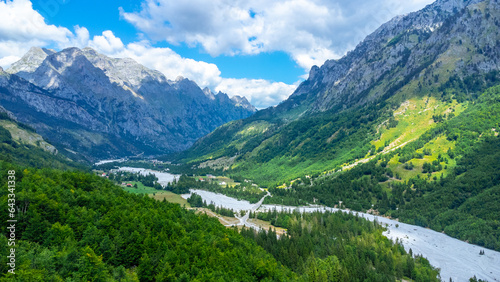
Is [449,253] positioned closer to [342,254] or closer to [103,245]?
[342,254]

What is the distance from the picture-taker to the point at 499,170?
560ft

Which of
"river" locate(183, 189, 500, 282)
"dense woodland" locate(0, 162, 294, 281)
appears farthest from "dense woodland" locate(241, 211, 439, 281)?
"dense woodland" locate(0, 162, 294, 281)

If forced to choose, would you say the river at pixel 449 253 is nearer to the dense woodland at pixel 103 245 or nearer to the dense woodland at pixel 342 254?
the dense woodland at pixel 342 254

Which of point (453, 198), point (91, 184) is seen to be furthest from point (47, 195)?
point (453, 198)

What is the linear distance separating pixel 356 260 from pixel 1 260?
98394 mm

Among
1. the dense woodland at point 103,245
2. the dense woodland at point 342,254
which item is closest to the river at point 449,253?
the dense woodland at point 342,254

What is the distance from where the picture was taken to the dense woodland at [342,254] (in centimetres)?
9362

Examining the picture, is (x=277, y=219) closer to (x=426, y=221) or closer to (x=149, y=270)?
(x=426, y=221)

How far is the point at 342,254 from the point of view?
109 meters

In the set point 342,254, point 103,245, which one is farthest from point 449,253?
point 103,245

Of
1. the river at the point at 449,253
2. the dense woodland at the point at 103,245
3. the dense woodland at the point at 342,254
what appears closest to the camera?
the dense woodland at the point at 103,245

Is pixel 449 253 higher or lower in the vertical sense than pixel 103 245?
higher

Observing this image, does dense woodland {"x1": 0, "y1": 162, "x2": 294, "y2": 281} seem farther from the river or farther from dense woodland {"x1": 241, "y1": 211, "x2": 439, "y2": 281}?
the river

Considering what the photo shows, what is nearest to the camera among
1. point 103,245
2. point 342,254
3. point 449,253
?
point 103,245
